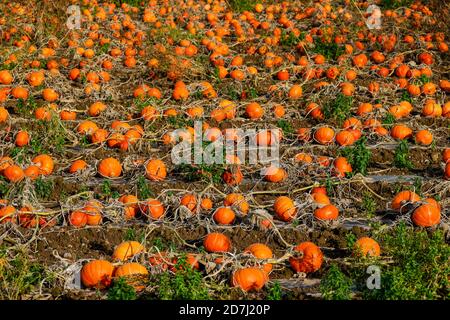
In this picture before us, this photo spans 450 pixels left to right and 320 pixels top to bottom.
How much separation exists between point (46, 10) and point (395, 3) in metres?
6.42

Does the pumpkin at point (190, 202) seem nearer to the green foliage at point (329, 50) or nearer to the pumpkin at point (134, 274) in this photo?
the pumpkin at point (134, 274)

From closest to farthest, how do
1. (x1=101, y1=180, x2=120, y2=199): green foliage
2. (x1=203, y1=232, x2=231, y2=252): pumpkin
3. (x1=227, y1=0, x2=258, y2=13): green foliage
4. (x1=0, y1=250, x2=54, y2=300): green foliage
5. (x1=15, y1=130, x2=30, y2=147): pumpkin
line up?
(x1=0, y1=250, x2=54, y2=300): green foliage
(x1=203, y1=232, x2=231, y2=252): pumpkin
(x1=101, y1=180, x2=120, y2=199): green foliage
(x1=15, y1=130, x2=30, y2=147): pumpkin
(x1=227, y1=0, x2=258, y2=13): green foliage

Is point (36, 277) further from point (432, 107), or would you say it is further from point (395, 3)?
point (395, 3)

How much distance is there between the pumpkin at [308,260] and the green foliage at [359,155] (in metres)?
1.72

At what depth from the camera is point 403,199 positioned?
20.6 ft

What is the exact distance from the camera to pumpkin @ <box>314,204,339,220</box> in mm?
6129

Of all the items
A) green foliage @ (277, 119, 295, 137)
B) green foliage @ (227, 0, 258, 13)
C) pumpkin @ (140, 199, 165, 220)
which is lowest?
pumpkin @ (140, 199, 165, 220)

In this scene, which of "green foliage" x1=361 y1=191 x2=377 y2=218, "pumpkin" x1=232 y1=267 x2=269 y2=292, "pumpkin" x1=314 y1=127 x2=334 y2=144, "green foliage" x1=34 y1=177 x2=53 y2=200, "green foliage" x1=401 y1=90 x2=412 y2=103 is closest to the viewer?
"pumpkin" x1=232 y1=267 x2=269 y2=292

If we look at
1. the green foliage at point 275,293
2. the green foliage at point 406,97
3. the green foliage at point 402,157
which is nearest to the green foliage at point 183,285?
the green foliage at point 275,293

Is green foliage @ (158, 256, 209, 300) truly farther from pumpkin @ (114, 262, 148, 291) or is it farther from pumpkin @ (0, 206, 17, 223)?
pumpkin @ (0, 206, 17, 223)

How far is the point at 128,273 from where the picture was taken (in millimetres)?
5180

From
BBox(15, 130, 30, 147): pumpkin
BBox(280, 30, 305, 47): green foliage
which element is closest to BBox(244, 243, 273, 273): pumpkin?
BBox(15, 130, 30, 147): pumpkin

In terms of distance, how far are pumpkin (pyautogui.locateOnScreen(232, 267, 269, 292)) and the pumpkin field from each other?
11 millimetres

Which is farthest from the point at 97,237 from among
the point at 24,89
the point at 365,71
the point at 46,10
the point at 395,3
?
the point at 395,3
